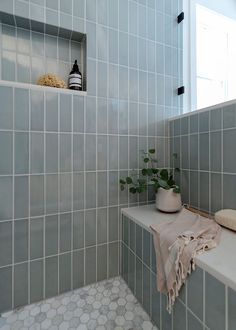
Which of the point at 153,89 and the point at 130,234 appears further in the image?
the point at 153,89

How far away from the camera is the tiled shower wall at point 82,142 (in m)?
1.13

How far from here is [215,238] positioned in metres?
0.87

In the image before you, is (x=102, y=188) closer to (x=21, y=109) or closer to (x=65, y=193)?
(x=65, y=193)

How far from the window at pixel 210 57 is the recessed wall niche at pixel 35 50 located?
0.96 metres

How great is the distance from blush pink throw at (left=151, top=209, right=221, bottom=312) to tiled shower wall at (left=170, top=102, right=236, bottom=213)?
10.4 inches

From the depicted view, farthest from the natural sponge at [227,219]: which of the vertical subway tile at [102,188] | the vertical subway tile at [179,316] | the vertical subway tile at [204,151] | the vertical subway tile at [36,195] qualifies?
the vertical subway tile at [36,195]

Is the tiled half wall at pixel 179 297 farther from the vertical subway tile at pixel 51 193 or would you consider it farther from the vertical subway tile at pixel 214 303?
the vertical subway tile at pixel 51 193

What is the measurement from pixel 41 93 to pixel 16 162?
446mm

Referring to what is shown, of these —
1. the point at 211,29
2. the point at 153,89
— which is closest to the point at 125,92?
the point at 153,89

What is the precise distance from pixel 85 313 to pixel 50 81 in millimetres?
1385

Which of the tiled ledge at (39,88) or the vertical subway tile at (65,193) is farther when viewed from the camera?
the vertical subway tile at (65,193)

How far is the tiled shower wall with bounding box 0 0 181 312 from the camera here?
3.70ft

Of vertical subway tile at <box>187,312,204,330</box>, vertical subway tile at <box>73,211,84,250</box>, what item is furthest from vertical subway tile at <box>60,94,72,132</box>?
vertical subway tile at <box>187,312,204,330</box>

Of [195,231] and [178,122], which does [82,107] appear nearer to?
[178,122]
